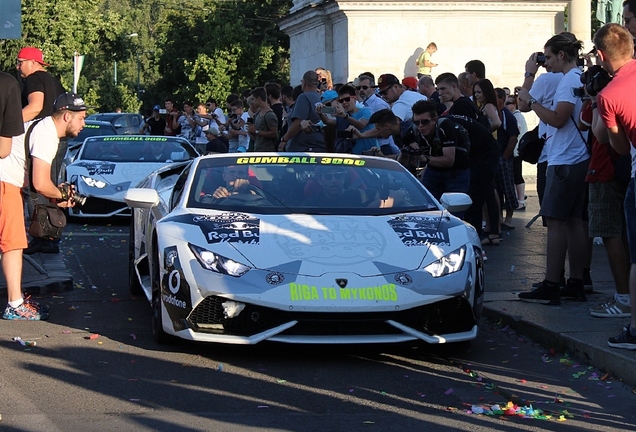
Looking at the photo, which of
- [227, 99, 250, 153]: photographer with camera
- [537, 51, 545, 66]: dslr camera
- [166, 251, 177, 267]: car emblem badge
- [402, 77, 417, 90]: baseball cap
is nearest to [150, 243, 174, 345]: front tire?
[166, 251, 177, 267]: car emblem badge

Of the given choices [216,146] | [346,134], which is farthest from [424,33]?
[346,134]

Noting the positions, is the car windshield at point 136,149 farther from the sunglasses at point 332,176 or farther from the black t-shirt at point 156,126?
the black t-shirt at point 156,126

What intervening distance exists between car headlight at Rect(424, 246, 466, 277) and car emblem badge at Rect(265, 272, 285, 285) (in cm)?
91

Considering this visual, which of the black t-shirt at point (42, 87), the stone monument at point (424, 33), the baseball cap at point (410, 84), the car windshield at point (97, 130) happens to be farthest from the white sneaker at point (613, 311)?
the stone monument at point (424, 33)

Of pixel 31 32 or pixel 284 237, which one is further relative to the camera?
pixel 31 32

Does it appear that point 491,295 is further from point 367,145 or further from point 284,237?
point 367,145

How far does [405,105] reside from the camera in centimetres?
1389

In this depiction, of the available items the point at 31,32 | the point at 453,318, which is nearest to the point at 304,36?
the point at 453,318

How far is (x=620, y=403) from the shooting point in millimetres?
5988

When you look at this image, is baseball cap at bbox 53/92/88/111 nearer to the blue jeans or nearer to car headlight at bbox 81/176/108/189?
the blue jeans

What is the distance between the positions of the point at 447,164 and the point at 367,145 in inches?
60.1

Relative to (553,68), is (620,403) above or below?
below

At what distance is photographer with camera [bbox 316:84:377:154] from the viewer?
11.7 metres

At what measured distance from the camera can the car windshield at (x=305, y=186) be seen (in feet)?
25.3
